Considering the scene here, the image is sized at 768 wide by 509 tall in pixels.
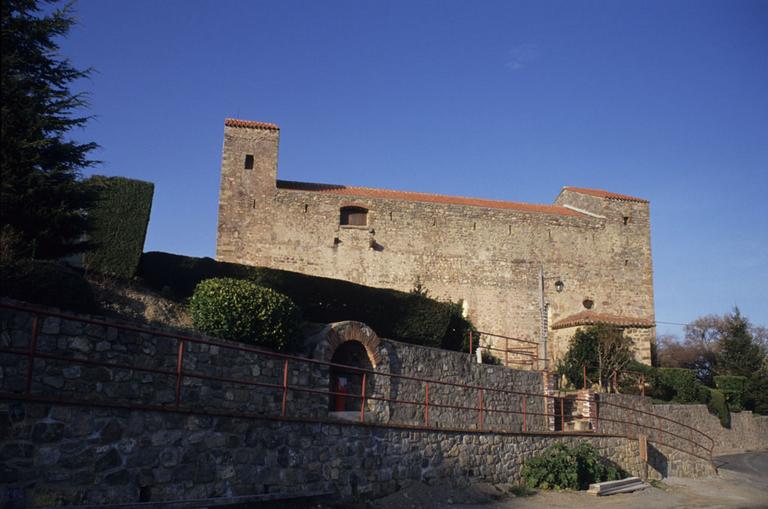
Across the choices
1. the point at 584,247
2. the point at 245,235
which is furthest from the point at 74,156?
the point at 584,247

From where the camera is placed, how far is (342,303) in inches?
645

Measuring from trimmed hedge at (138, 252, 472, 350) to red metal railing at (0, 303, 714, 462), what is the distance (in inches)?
83.3

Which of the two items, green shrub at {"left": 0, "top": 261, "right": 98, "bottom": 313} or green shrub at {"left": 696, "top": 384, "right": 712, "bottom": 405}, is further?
green shrub at {"left": 696, "top": 384, "right": 712, "bottom": 405}

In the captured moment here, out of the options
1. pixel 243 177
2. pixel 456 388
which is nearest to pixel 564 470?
pixel 456 388

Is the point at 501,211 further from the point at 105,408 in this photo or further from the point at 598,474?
the point at 105,408

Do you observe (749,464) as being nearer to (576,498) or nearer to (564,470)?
(564,470)

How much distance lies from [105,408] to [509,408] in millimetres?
11823

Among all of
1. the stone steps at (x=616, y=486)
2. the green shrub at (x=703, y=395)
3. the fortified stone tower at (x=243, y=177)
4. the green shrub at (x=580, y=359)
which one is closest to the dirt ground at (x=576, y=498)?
the stone steps at (x=616, y=486)

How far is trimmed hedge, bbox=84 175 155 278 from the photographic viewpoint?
14461 millimetres

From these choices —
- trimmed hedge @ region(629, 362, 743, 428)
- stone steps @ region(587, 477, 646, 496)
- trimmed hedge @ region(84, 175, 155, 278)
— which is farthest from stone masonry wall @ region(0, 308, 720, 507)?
trimmed hedge @ region(629, 362, 743, 428)

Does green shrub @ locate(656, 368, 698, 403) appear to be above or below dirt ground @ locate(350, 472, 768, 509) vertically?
above

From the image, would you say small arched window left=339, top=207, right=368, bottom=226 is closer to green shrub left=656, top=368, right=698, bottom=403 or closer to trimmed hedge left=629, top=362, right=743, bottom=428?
trimmed hedge left=629, top=362, right=743, bottom=428

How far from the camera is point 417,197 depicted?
98.5 feet

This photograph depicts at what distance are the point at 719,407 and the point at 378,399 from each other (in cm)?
2006
